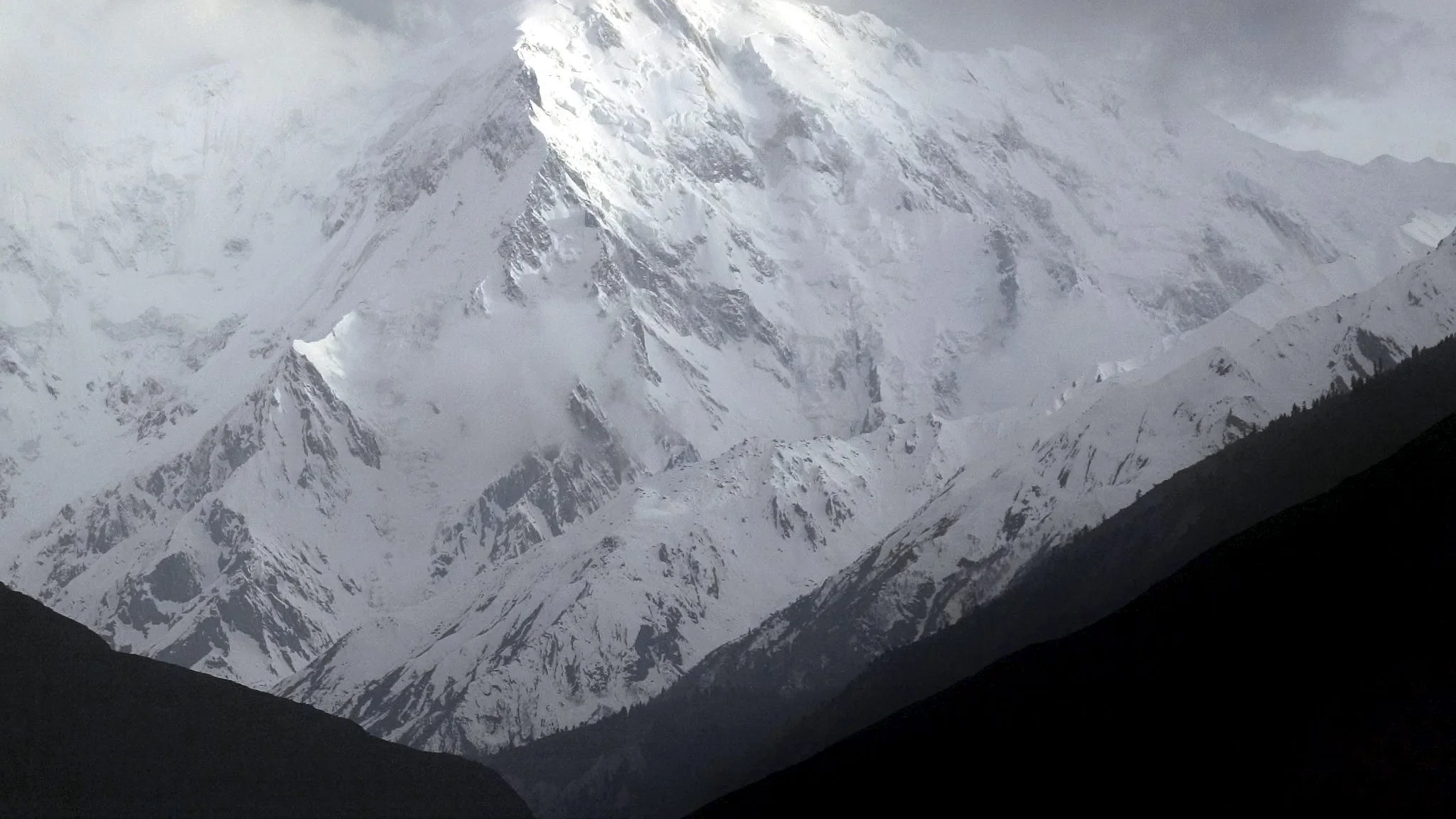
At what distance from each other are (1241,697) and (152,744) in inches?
2371

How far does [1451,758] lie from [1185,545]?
11351 cm

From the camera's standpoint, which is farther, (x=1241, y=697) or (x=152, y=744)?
(x=152, y=744)

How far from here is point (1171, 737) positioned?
318 feet

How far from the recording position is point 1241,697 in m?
97.0

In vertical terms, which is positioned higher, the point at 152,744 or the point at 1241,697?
the point at 152,744

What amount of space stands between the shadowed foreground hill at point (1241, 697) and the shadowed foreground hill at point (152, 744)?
24479 millimetres

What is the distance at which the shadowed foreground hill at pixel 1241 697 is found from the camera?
84.9m

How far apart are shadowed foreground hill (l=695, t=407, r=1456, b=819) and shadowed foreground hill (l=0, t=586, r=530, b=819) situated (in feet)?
80.3

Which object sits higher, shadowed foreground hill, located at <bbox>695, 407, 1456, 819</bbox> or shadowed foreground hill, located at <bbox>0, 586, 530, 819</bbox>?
shadowed foreground hill, located at <bbox>0, 586, 530, 819</bbox>

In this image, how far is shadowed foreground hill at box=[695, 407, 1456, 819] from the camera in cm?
8488

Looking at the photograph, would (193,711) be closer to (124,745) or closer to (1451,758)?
(124,745)

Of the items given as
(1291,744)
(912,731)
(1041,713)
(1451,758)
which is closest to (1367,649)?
(1291,744)

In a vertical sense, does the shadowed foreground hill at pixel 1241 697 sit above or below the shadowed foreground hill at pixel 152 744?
below

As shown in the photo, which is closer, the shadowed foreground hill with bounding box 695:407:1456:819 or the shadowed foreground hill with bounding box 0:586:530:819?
the shadowed foreground hill with bounding box 695:407:1456:819
